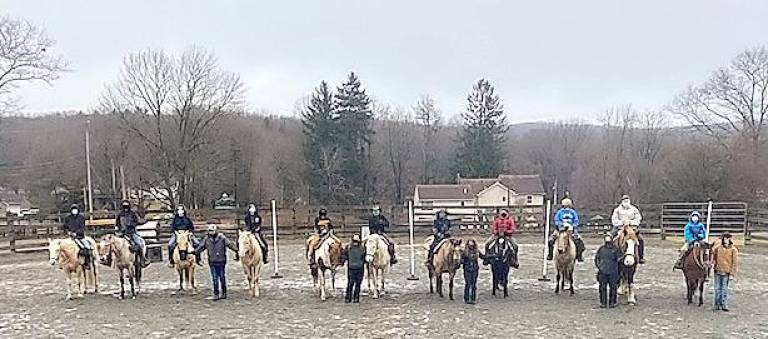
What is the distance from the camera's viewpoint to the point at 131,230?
1334cm

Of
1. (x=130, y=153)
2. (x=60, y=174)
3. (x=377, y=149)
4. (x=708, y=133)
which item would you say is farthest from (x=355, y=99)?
(x=708, y=133)

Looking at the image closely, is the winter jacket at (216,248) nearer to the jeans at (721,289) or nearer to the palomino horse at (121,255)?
the palomino horse at (121,255)

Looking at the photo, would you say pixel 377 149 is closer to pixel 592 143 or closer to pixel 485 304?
pixel 592 143

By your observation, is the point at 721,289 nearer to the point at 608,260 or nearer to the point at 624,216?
the point at 608,260

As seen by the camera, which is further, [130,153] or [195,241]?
[130,153]

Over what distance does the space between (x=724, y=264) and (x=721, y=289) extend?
1.68 ft

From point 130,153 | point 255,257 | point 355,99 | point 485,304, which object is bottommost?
point 485,304

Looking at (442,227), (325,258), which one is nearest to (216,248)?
(325,258)

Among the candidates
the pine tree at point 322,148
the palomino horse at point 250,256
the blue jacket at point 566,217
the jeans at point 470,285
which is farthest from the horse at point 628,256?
the pine tree at point 322,148

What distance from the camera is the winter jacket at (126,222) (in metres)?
13.3

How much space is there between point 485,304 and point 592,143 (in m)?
56.6

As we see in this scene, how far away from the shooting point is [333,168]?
4597 cm

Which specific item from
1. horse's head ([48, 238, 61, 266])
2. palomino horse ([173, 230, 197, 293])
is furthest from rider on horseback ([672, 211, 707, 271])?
horse's head ([48, 238, 61, 266])

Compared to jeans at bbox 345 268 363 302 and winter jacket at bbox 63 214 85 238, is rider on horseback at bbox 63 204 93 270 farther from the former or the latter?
jeans at bbox 345 268 363 302
